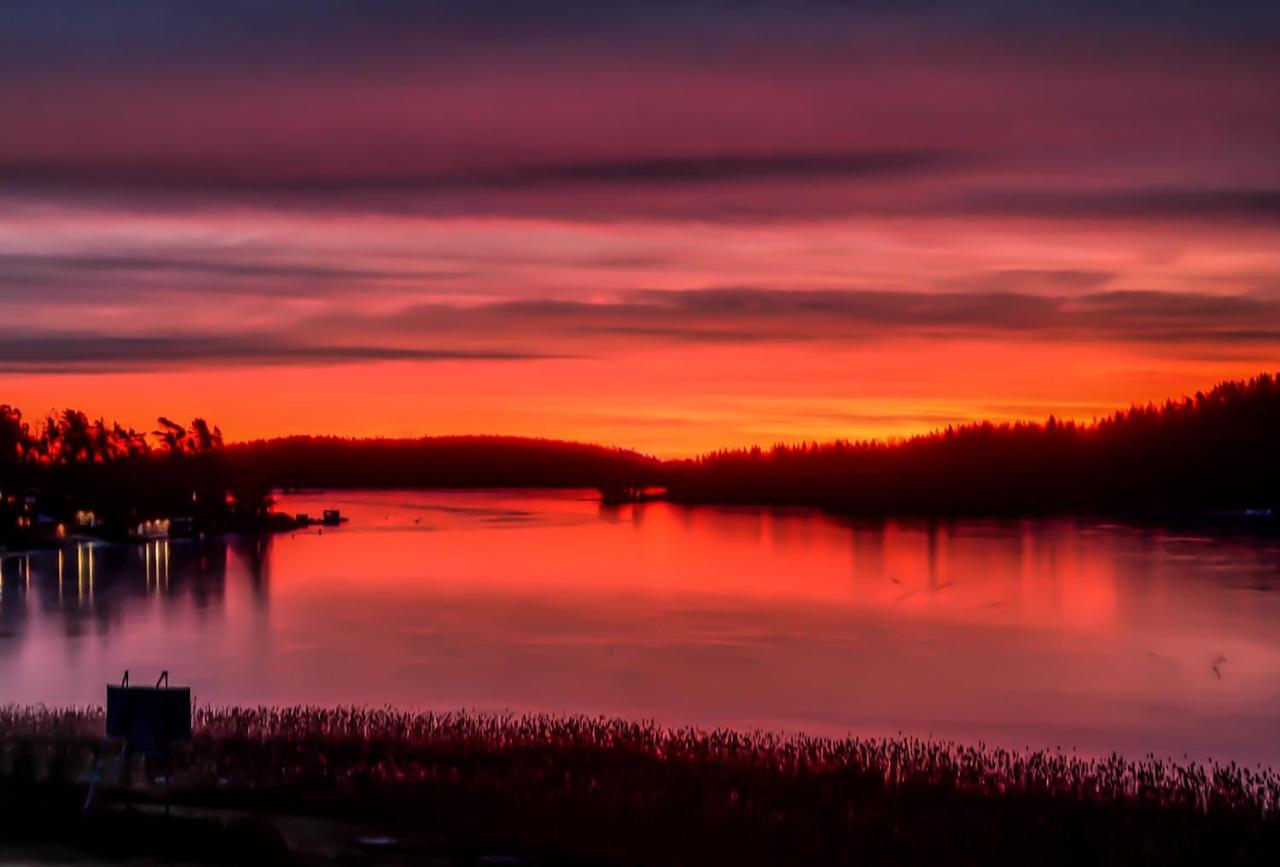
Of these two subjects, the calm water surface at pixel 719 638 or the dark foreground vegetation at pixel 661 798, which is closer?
the dark foreground vegetation at pixel 661 798

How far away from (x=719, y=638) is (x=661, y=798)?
64.1 metres

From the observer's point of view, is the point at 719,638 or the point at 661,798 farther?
the point at 719,638

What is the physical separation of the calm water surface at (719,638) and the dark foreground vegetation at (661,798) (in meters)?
22.7

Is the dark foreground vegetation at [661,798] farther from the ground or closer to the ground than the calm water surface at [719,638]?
farther from the ground

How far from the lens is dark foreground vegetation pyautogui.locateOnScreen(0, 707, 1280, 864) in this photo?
1037 inches

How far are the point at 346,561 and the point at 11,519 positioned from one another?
40270 mm

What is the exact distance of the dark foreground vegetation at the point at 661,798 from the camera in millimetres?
26328

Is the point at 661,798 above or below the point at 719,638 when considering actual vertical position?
above

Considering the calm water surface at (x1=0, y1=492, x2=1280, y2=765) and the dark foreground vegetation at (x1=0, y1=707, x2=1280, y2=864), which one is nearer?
the dark foreground vegetation at (x1=0, y1=707, x2=1280, y2=864)

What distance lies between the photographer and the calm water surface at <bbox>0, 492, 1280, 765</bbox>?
65.3m

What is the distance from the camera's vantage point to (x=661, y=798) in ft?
99.1

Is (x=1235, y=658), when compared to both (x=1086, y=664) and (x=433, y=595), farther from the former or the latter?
(x=433, y=595)

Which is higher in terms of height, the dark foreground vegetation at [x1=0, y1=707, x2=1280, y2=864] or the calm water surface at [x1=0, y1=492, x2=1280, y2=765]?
the dark foreground vegetation at [x1=0, y1=707, x2=1280, y2=864]

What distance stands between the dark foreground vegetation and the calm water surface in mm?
22711
